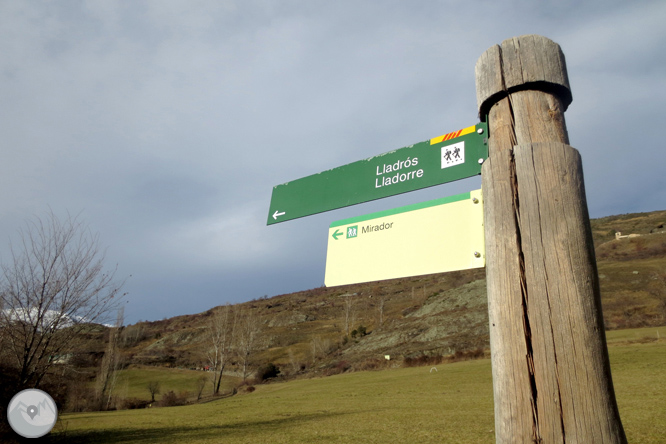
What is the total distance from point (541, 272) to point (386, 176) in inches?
60.1

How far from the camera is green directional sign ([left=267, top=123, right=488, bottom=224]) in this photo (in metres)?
2.49

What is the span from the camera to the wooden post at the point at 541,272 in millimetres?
1430

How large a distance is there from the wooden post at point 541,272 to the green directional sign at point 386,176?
1.34ft

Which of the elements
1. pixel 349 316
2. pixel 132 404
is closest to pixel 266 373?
pixel 132 404

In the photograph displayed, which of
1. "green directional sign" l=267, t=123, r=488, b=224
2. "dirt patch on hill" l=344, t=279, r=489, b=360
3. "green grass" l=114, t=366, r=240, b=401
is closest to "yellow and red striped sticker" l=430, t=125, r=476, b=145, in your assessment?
"green directional sign" l=267, t=123, r=488, b=224

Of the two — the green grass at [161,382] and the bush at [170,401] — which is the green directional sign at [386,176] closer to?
the bush at [170,401]

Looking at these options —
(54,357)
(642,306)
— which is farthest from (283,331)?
(54,357)

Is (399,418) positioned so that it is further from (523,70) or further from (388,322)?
(388,322)

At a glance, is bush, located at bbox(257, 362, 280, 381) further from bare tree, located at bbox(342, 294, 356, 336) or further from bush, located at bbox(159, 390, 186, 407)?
bare tree, located at bbox(342, 294, 356, 336)

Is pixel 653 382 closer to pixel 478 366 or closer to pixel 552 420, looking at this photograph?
pixel 478 366

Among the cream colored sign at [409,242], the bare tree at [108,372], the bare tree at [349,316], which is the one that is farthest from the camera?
the bare tree at [349,316]

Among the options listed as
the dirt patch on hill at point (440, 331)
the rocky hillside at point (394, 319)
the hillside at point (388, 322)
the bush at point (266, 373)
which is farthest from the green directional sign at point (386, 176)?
the bush at point (266, 373)

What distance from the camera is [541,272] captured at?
5.11 ft

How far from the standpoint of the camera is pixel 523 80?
1864 mm
